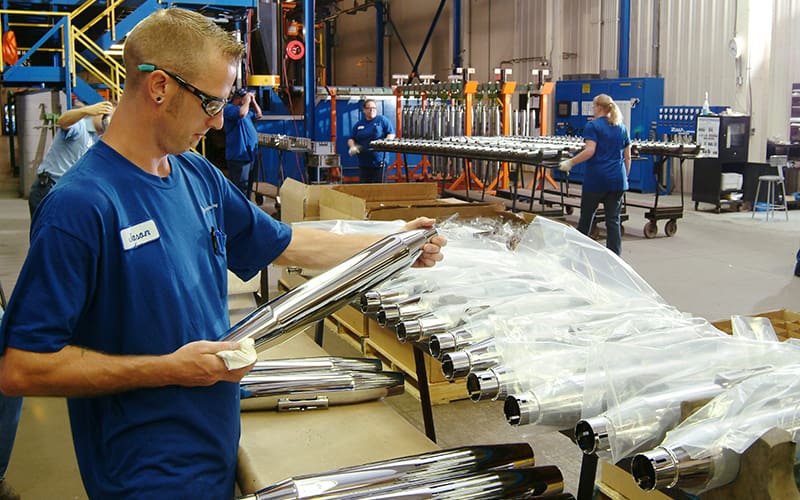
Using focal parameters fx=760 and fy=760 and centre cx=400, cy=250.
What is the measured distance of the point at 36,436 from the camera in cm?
358

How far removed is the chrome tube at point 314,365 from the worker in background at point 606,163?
4751 millimetres

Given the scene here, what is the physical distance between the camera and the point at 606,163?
7.00m

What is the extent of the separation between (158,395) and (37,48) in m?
10.3

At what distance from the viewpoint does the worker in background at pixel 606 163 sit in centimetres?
695

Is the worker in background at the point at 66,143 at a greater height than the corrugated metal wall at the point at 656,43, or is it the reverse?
the corrugated metal wall at the point at 656,43

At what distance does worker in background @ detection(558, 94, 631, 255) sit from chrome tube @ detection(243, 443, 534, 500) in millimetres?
5307

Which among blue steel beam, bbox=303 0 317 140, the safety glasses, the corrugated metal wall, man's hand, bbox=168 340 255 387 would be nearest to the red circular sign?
blue steel beam, bbox=303 0 317 140

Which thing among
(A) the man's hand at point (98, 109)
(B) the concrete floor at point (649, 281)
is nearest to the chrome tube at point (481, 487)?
(B) the concrete floor at point (649, 281)

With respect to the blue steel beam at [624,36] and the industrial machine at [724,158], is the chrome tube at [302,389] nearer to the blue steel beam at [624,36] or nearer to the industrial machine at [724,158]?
the industrial machine at [724,158]

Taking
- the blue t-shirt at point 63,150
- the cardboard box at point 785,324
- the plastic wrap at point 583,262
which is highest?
the blue t-shirt at point 63,150

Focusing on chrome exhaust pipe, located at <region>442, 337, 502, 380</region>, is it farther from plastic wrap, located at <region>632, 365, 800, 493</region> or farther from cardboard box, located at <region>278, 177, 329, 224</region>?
cardboard box, located at <region>278, 177, 329, 224</region>

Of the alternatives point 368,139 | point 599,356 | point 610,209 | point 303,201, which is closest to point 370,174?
point 368,139

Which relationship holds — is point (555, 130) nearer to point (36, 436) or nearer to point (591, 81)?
point (591, 81)

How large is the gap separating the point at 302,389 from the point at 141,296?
115cm
